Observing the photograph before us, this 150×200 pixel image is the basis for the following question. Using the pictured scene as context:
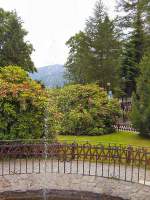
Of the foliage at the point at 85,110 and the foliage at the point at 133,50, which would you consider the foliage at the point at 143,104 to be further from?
the foliage at the point at 133,50

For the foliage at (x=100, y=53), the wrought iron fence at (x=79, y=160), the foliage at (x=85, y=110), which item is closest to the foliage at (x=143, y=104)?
the foliage at (x=85, y=110)

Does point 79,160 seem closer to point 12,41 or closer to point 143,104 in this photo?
point 143,104

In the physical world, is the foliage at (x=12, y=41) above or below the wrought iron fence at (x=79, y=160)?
above

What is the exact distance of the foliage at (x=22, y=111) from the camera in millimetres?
13203

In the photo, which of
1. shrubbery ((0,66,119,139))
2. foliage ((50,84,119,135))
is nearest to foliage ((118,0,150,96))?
foliage ((50,84,119,135))

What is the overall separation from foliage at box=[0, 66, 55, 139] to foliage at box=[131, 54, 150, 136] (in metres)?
5.06

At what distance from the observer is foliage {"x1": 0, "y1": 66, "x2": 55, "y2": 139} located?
520 inches

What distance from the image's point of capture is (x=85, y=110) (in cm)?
1905

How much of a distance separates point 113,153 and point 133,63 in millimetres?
24407

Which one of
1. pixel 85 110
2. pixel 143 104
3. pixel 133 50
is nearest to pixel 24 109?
pixel 85 110

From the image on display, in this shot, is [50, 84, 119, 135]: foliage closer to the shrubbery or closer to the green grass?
the green grass

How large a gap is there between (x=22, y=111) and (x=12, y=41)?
29173 millimetres

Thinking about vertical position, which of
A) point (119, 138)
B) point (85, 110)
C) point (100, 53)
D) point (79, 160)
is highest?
point (100, 53)

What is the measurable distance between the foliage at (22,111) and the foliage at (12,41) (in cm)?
2788
